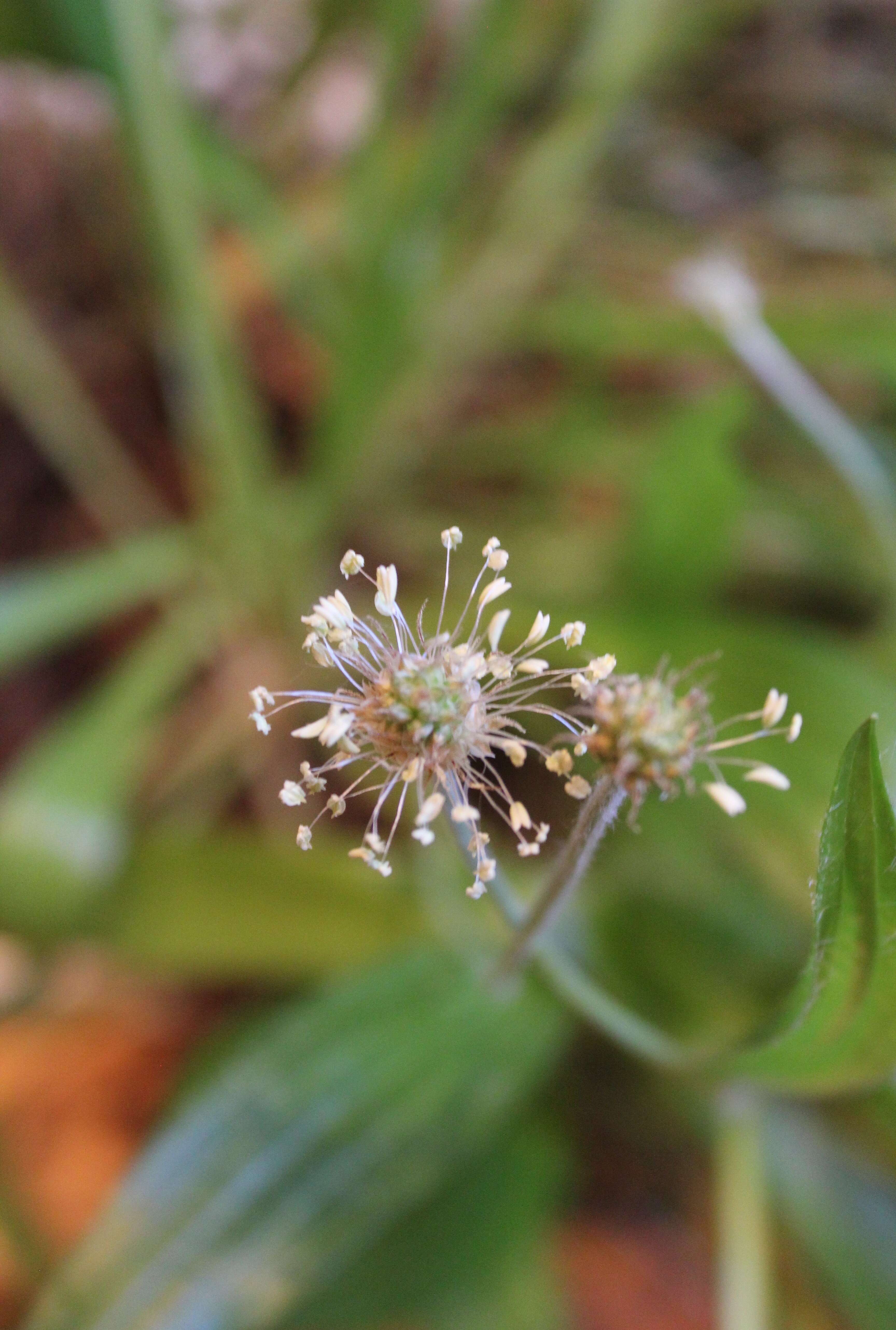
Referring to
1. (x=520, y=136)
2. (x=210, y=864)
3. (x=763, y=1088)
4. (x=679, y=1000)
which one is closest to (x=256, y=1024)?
(x=210, y=864)

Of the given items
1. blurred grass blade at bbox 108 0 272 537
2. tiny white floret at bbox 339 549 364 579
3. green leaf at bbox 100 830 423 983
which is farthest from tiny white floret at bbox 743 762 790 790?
blurred grass blade at bbox 108 0 272 537

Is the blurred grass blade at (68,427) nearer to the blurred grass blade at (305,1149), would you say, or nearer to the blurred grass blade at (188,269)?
the blurred grass blade at (188,269)

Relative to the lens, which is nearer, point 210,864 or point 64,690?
point 210,864

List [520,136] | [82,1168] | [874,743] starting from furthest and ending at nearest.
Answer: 1. [520,136]
2. [82,1168]
3. [874,743]

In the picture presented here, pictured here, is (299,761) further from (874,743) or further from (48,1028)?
(874,743)

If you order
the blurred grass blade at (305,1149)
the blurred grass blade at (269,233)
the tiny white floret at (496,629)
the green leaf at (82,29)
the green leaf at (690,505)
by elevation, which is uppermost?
the blurred grass blade at (269,233)

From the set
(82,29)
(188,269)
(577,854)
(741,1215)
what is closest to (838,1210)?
(741,1215)

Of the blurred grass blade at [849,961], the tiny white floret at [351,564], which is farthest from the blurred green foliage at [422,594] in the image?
the tiny white floret at [351,564]
